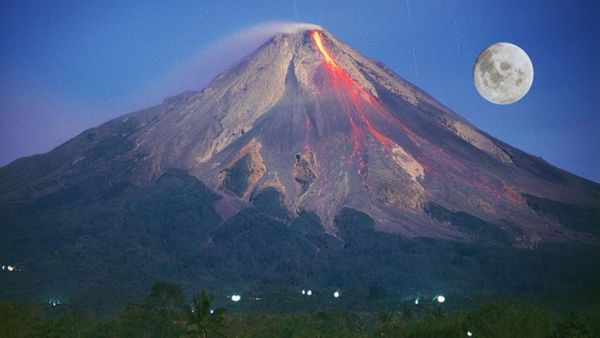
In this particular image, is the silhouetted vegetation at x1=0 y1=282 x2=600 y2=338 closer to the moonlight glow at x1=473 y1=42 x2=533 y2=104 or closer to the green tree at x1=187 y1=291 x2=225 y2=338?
the green tree at x1=187 y1=291 x2=225 y2=338

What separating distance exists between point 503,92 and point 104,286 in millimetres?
130681

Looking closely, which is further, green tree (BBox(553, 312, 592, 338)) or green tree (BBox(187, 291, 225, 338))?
green tree (BBox(187, 291, 225, 338))

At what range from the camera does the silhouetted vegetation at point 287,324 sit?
223 feet

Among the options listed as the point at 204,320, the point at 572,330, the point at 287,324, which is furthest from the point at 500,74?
the point at 287,324

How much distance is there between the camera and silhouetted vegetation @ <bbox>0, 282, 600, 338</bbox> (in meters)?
68.0

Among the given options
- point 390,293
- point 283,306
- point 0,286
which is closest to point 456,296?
point 390,293

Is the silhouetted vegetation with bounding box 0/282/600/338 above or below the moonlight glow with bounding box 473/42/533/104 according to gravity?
below

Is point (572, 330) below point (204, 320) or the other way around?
below

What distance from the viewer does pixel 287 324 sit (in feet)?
299

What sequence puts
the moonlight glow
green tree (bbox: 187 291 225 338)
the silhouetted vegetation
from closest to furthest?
the moonlight glow < the silhouetted vegetation < green tree (bbox: 187 291 225 338)

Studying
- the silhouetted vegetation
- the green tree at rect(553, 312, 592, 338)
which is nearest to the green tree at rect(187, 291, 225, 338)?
the silhouetted vegetation

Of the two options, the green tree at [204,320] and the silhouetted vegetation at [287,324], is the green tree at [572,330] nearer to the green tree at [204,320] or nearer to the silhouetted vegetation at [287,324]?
the silhouetted vegetation at [287,324]

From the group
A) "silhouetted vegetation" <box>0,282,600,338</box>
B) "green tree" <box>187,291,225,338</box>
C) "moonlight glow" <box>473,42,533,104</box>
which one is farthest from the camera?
"green tree" <box>187,291,225,338</box>

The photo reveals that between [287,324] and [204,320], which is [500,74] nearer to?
[204,320]
